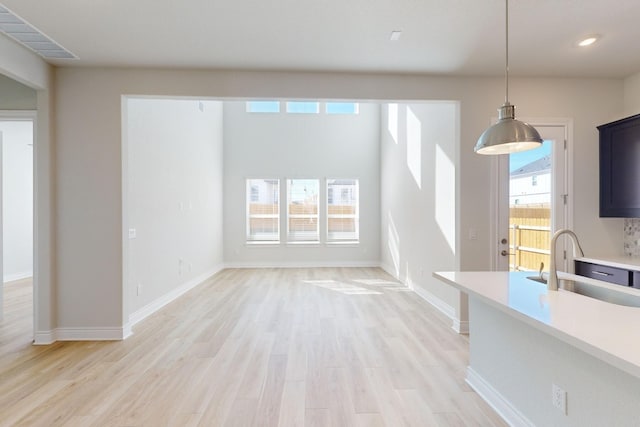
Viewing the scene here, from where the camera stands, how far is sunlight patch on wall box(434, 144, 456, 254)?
416cm

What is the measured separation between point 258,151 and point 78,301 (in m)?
5.30

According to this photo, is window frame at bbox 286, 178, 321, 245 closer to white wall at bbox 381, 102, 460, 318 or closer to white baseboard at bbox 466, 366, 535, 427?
white wall at bbox 381, 102, 460, 318

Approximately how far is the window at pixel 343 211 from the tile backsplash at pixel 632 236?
5145 mm

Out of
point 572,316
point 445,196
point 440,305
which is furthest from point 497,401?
point 445,196

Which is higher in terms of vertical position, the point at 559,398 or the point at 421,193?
the point at 421,193

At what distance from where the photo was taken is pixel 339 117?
27.0ft

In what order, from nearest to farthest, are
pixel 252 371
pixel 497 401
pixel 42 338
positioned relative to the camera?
pixel 497 401 → pixel 252 371 → pixel 42 338

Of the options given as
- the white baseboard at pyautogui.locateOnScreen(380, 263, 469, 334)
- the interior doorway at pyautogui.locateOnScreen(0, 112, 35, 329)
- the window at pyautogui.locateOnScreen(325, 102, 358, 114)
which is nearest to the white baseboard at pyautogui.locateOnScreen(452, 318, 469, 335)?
the white baseboard at pyautogui.locateOnScreen(380, 263, 469, 334)

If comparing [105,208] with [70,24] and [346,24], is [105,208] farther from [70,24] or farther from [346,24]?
[346,24]

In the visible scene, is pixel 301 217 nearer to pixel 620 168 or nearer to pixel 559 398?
pixel 620 168

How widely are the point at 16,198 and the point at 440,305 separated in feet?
26.3

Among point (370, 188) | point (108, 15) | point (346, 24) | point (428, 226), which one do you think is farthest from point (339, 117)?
point (108, 15)

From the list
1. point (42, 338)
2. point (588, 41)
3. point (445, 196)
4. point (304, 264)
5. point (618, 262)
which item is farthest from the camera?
point (304, 264)

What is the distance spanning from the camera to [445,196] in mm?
4426
